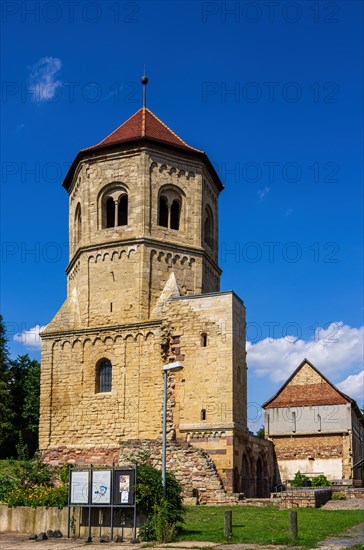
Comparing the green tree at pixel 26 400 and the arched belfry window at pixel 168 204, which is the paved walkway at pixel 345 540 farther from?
the green tree at pixel 26 400

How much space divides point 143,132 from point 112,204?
166 inches

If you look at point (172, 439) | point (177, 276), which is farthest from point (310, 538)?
point (177, 276)

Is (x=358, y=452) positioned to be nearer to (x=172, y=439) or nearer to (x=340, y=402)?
(x=340, y=402)

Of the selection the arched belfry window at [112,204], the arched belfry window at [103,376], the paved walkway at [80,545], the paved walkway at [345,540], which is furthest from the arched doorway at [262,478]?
the paved walkway at [80,545]

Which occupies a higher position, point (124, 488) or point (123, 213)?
point (123, 213)

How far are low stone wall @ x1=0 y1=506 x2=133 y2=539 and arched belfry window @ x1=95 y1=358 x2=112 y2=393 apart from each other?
46.3ft

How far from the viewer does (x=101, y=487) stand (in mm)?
17656

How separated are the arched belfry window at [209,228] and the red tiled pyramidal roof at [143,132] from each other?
143 inches

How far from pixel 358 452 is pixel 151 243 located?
29.6 m

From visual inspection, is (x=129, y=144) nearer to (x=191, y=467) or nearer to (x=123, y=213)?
(x=123, y=213)

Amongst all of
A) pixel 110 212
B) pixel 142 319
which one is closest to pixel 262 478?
pixel 142 319

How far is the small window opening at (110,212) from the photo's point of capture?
3572cm

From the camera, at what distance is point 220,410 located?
1182 inches

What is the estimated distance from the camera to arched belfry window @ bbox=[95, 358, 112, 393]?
3316 cm
